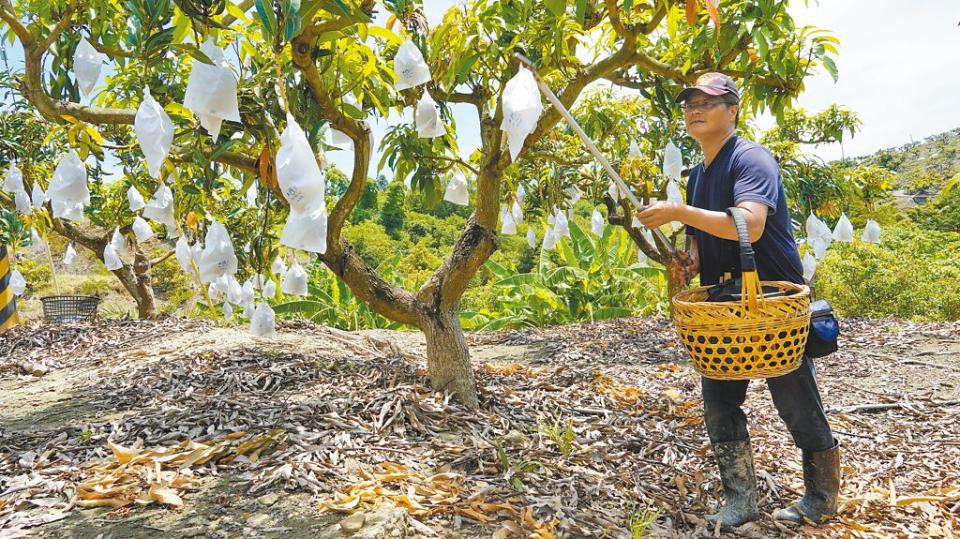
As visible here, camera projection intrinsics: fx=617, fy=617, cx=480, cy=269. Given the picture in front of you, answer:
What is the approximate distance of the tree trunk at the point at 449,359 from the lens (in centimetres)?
293

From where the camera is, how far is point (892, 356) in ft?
14.0

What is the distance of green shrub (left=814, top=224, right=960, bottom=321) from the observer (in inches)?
262

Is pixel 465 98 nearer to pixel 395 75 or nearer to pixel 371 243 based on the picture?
pixel 395 75

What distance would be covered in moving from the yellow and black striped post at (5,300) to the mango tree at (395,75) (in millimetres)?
4901

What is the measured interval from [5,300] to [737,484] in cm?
788

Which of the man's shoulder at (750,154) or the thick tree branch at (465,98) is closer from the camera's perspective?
the man's shoulder at (750,154)

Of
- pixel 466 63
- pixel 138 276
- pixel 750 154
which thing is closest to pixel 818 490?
pixel 750 154

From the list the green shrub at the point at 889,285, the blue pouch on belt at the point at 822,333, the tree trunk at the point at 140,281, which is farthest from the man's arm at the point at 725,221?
the tree trunk at the point at 140,281

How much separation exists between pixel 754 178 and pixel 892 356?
3.32 meters

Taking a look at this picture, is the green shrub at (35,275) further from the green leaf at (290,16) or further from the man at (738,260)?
the man at (738,260)

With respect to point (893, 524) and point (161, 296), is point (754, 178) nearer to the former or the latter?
point (893, 524)


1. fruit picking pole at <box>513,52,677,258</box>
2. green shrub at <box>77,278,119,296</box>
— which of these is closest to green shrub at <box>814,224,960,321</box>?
fruit picking pole at <box>513,52,677,258</box>

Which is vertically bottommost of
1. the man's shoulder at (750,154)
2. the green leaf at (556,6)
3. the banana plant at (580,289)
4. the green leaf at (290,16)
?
the banana plant at (580,289)

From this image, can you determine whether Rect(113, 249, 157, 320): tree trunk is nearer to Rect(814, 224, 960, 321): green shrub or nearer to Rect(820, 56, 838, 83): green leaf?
Rect(820, 56, 838, 83): green leaf
